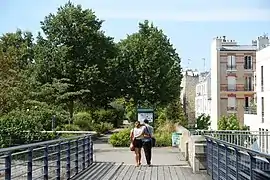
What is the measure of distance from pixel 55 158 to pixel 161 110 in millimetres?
36627

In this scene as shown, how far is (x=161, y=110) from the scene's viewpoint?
51094mm

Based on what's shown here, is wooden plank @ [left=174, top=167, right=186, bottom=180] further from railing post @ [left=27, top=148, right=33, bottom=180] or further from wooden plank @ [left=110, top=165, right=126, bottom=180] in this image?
railing post @ [left=27, top=148, right=33, bottom=180]

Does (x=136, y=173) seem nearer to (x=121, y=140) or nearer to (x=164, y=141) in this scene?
(x=164, y=141)

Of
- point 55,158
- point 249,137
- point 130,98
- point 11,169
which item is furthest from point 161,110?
point 11,169

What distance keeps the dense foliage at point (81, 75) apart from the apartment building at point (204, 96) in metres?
32.5

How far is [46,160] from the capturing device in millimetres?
12938

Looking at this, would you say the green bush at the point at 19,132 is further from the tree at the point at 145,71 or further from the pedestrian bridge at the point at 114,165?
the tree at the point at 145,71

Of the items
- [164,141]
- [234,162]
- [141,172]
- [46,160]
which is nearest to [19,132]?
[164,141]

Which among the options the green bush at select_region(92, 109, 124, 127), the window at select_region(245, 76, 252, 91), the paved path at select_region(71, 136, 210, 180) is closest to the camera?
the paved path at select_region(71, 136, 210, 180)

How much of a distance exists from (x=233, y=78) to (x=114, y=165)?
58797 mm

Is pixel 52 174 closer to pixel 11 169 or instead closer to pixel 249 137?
pixel 11 169

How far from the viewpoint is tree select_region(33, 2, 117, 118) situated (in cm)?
4603

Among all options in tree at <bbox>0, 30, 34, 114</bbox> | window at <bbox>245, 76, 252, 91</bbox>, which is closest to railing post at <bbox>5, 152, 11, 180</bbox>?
tree at <bbox>0, 30, 34, 114</bbox>

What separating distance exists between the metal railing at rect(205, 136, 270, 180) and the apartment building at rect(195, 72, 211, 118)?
73.6 metres
